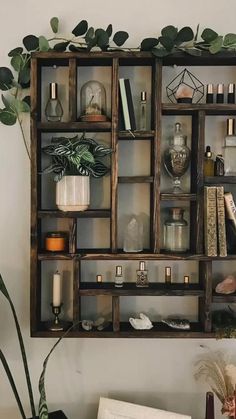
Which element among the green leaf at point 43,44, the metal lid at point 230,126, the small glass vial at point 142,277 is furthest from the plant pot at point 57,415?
the green leaf at point 43,44

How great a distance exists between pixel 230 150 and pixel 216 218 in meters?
0.27

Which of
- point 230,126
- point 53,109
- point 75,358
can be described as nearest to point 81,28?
point 53,109

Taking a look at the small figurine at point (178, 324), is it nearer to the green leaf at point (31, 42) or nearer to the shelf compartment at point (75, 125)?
the shelf compartment at point (75, 125)

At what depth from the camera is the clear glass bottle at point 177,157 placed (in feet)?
5.01

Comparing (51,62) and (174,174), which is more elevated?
(51,62)

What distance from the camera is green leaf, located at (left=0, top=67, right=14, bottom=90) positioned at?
5.12 feet

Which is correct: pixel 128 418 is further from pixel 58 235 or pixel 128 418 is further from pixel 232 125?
pixel 232 125

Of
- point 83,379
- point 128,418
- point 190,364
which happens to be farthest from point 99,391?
point 190,364

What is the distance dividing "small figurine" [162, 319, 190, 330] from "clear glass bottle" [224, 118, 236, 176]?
0.56 metres

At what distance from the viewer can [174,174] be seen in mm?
1559

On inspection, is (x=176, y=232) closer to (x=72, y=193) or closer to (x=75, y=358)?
(x=72, y=193)

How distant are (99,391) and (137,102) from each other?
1.13 meters

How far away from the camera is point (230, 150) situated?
156cm

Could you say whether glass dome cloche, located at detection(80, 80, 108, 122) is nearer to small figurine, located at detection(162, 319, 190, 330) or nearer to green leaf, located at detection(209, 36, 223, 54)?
green leaf, located at detection(209, 36, 223, 54)
